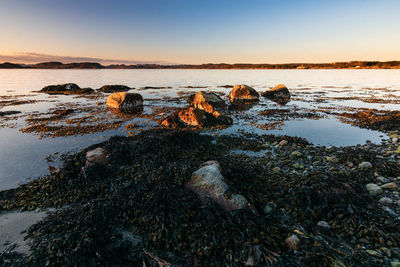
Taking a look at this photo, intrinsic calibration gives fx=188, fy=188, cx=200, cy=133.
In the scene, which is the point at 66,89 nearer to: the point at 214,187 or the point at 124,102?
the point at 124,102

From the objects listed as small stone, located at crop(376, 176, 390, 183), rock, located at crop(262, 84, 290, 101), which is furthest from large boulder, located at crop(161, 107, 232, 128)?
rock, located at crop(262, 84, 290, 101)

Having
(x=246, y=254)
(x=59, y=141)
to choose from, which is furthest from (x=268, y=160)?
(x=59, y=141)

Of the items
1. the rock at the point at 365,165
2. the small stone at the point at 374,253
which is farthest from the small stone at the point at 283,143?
the small stone at the point at 374,253

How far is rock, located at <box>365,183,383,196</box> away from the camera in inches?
206

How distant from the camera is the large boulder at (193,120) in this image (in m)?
→ 13.4

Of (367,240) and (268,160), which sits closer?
(367,240)

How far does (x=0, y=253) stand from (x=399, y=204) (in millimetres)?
9027

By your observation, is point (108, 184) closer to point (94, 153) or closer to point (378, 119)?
point (94, 153)

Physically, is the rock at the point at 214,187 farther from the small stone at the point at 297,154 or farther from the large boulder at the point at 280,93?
the large boulder at the point at 280,93

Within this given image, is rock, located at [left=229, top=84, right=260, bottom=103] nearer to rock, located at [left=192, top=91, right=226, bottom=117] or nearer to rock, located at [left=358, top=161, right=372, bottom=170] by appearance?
rock, located at [left=192, top=91, right=226, bottom=117]

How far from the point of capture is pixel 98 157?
7.02 meters

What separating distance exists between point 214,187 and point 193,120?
907cm

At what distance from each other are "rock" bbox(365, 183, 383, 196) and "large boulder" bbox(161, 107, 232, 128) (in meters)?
9.13

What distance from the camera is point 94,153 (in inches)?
284
